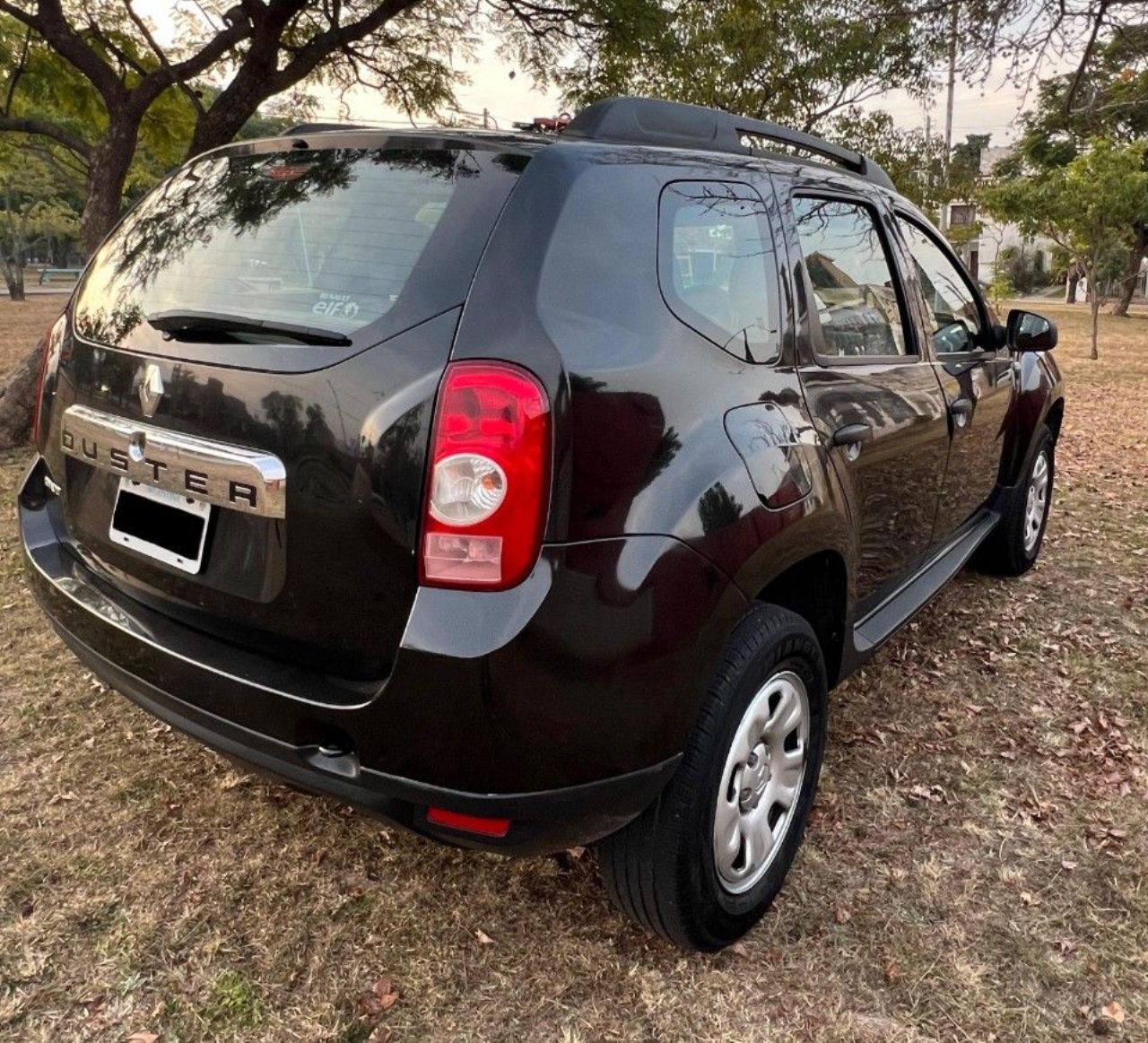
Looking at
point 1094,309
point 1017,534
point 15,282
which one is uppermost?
point 15,282

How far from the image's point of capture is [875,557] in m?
2.81

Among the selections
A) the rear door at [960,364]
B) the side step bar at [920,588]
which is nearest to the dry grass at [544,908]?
the side step bar at [920,588]

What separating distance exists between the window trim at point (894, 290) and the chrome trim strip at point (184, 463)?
1.39m

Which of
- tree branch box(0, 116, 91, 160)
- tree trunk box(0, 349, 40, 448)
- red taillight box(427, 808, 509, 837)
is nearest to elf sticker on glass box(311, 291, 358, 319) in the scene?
red taillight box(427, 808, 509, 837)

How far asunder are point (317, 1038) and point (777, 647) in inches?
50.4

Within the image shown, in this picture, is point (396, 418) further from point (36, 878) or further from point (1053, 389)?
point (1053, 389)

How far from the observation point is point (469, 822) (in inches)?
67.9

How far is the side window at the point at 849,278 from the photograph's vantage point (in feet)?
8.26

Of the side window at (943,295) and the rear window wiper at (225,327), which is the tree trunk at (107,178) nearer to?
the rear window wiper at (225,327)

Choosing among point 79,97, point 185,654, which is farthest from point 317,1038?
point 79,97

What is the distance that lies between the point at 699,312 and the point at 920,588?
168 cm

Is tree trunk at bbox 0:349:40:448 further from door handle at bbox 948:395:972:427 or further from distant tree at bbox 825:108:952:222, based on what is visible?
distant tree at bbox 825:108:952:222

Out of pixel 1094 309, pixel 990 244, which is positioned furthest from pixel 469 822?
pixel 990 244

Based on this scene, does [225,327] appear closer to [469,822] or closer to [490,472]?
[490,472]
